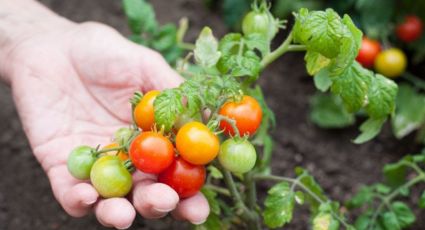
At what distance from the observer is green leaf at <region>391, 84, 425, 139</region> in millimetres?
2420

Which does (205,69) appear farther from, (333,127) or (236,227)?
(333,127)

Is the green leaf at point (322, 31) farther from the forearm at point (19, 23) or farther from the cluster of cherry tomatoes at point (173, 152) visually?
the forearm at point (19, 23)

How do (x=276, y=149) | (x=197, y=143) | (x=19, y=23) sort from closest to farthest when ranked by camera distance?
(x=197, y=143) → (x=19, y=23) → (x=276, y=149)

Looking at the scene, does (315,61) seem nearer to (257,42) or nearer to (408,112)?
(257,42)

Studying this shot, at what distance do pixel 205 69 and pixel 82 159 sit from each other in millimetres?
418

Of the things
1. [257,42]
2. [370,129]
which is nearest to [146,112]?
[257,42]

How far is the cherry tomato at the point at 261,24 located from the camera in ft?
5.27

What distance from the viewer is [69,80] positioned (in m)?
1.89

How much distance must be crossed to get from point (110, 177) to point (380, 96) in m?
0.75

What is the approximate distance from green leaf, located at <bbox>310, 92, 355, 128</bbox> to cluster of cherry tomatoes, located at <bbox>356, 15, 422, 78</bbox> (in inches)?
10.8

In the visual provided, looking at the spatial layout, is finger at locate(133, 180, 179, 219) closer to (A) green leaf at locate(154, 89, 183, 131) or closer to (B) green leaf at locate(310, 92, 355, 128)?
(A) green leaf at locate(154, 89, 183, 131)

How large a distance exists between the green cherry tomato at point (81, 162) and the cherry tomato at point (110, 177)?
39 millimetres

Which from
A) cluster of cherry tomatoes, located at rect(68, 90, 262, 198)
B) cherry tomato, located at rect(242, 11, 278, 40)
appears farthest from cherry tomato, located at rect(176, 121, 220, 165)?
cherry tomato, located at rect(242, 11, 278, 40)

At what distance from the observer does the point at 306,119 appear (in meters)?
2.58
